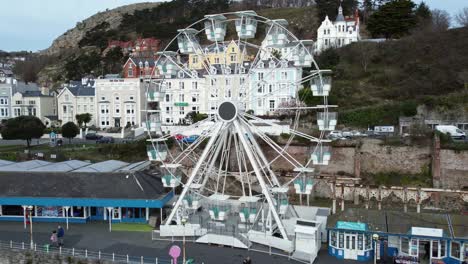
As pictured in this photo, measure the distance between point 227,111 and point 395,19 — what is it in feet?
141

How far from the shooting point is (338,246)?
2042 centimetres

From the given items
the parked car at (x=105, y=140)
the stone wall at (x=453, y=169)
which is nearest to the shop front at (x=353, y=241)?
the stone wall at (x=453, y=169)

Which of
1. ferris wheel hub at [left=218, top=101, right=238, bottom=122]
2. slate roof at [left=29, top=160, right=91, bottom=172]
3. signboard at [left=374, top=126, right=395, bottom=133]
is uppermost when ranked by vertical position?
ferris wheel hub at [left=218, top=101, right=238, bottom=122]

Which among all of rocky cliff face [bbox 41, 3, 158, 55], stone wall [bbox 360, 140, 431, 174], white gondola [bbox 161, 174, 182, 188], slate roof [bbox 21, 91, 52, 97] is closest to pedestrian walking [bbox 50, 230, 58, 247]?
white gondola [bbox 161, 174, 182, 188]

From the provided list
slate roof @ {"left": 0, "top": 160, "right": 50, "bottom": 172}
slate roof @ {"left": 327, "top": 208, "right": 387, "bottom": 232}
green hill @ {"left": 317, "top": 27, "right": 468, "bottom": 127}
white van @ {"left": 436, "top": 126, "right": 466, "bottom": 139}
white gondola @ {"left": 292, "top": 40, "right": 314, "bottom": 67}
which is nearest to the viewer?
slate roof @ {"left": 327, "top": 208, "right": 387, "bottom": 232}

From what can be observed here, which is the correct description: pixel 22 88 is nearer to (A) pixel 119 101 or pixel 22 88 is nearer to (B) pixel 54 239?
(A) pixel 119 101

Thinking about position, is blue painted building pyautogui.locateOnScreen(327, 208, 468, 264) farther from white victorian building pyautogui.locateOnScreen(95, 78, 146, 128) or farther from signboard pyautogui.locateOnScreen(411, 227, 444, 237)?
white victorian building pyautogui.locateOnScreen(95, 78, 146, 128)

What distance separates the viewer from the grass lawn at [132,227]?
2409 cm

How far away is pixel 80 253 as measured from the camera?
2016 cm

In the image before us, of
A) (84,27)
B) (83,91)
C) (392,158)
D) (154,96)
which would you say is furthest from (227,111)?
(84,27)

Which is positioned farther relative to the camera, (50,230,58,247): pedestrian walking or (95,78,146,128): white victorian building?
(95,78,146,128): white victorian building

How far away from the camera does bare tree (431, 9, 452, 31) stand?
53281mm

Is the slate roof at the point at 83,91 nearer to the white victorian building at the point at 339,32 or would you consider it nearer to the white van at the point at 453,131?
the white victorian building at the point at 339,32

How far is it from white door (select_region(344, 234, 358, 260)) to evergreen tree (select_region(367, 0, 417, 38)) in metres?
44.0
